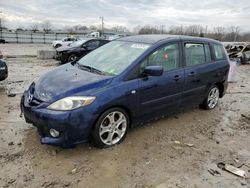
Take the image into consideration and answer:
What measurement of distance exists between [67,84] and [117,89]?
0.72 meters

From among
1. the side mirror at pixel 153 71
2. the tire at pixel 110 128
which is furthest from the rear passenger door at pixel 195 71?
the tire at pixel 110 128

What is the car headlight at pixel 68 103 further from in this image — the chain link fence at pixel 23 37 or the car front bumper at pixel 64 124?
the chain link fence at pixel 23 37

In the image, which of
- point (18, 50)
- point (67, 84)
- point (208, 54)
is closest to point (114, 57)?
point (67, 84)

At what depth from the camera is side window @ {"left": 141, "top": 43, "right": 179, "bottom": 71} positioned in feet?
14.1

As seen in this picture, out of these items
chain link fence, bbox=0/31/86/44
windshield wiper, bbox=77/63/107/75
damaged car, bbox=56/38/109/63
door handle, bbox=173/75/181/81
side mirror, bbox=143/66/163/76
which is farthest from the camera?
chain link fence, bbox=0/31/86/44

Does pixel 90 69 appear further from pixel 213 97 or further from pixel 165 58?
pixel 213 97

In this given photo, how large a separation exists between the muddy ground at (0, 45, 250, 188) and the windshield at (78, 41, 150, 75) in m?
1.18

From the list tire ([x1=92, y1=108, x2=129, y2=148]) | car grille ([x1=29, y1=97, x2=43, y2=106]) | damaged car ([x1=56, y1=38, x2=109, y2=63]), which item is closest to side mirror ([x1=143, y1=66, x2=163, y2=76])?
tire ([x1=92, y1=108, x2=129, y2=148])

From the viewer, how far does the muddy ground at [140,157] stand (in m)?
3.16

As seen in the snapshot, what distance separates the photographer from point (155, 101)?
438 cm

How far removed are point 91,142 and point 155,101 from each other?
129cm

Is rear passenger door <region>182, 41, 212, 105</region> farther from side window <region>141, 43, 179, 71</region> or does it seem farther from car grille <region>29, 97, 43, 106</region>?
car grille <region>29, 97, 43, 106</region>

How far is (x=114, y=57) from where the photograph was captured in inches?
177

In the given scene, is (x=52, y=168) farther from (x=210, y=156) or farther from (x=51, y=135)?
(x=210, y=156)
